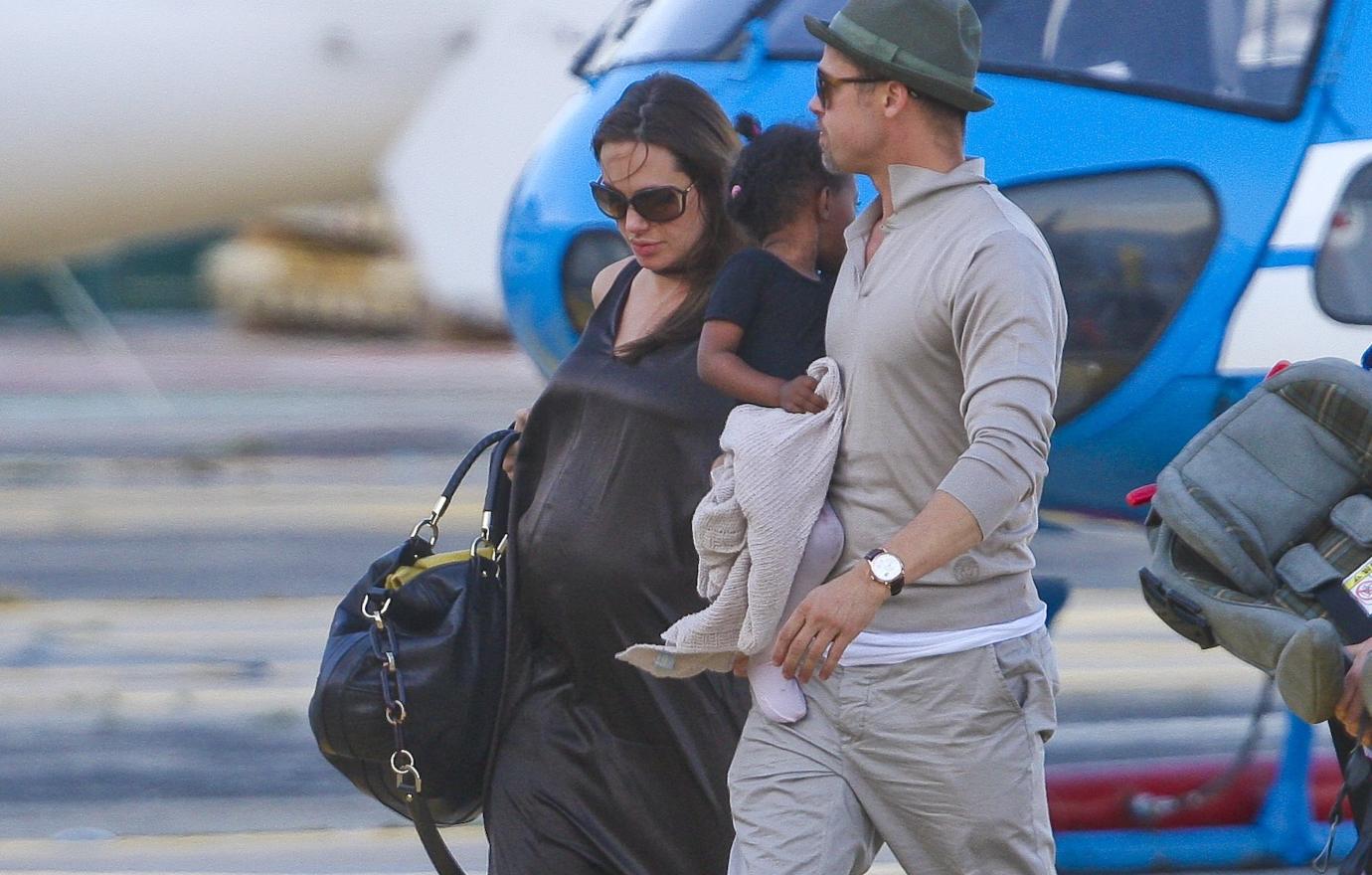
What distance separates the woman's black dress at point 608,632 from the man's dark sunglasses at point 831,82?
0.50 meters

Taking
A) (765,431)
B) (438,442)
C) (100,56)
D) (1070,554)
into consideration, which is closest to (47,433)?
(438,442)

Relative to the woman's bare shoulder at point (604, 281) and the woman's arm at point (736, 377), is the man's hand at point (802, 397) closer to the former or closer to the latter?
the woman's arm at point (736, 377)

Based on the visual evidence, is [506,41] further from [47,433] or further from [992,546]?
[992,546]

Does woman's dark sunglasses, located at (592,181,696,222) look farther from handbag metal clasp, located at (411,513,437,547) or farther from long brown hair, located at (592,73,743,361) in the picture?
handbag metal clasp, located at (411,513,437,547)

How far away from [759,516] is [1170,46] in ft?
6.83

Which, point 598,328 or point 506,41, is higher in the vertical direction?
point 598,328

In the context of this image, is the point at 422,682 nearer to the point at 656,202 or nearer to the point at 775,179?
the point at 656,202

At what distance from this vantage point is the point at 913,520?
2318mm

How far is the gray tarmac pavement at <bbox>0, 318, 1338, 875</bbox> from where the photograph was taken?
4.87 metres

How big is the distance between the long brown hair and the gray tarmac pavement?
1670mm

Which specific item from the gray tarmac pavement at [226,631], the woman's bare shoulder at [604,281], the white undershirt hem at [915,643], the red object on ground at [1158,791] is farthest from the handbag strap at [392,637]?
the red object on ground at [1158,791]

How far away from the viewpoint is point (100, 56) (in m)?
10.2

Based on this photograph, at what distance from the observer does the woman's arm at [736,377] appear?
8.30 ft

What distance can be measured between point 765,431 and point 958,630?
356 mm
